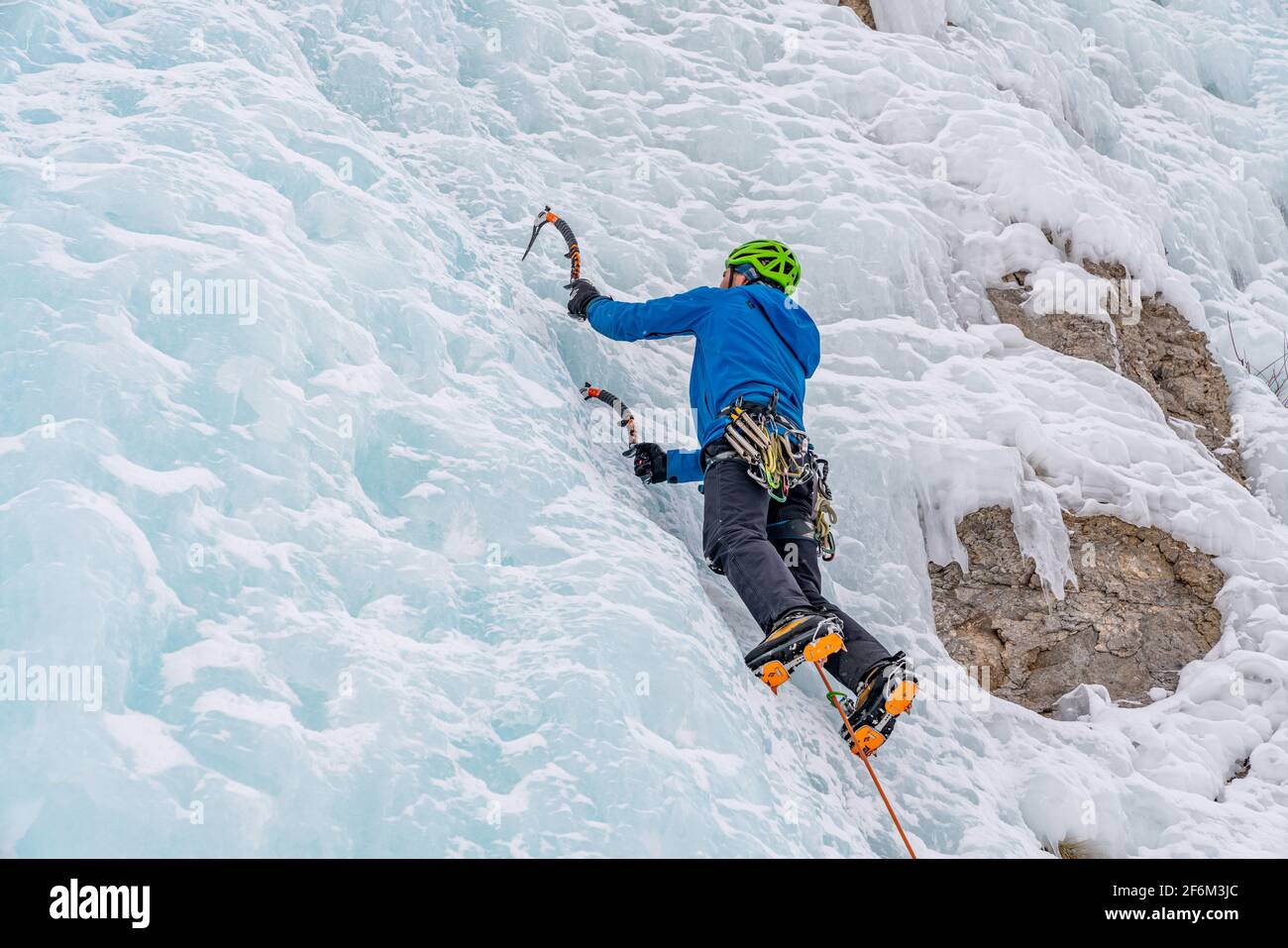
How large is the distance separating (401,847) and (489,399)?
1.75 m

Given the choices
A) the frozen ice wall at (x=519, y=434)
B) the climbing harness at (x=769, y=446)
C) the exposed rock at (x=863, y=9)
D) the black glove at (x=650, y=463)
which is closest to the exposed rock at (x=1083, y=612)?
the frozen ice wall at (x=519, y=434)

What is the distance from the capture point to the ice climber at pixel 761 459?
3.48 meters

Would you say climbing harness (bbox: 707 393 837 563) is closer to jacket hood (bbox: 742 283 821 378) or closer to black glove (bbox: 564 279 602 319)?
jacket hood (bbox: 742 283 821 378)

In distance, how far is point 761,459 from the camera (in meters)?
3.80

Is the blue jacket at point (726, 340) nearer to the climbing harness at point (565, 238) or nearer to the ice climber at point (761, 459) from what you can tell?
the ice climber at point (761, 459)

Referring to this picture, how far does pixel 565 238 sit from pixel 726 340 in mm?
1157

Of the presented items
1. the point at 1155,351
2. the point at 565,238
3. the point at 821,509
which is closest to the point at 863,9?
the point at 1155,351

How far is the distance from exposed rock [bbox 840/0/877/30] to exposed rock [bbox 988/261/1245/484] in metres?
2.41

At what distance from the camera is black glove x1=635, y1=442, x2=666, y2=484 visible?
417cm

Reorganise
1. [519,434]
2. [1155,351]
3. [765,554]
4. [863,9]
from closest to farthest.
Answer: [765,554] → [519,434] → [1155,351] → [863,9]

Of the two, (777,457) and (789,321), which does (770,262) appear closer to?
(789,321)

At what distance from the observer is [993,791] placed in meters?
4.06

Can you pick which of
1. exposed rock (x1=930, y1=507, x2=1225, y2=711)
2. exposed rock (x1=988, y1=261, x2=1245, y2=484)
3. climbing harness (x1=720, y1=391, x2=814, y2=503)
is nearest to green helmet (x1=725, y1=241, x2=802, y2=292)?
climbing harness (x1=720, y1=391, x2=814, y2=503)
